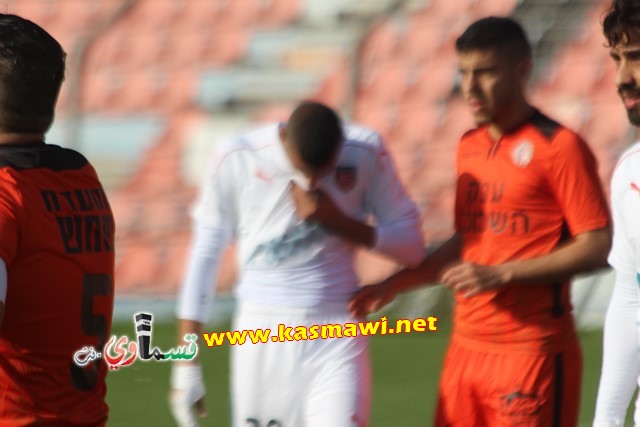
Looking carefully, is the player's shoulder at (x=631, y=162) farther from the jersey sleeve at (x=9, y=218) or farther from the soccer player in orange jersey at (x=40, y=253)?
the jersey sleeve at (x=9, y=218)

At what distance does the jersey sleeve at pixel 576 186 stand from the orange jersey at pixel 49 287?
1632 mm

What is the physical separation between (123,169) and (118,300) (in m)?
2.13

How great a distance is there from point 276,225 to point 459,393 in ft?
2.72

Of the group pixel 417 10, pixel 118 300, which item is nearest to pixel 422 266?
pixel 118 300

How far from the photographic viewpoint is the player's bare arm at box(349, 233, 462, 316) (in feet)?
13.1

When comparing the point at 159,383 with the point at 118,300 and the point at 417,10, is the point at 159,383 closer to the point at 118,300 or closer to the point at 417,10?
the point at 118,300

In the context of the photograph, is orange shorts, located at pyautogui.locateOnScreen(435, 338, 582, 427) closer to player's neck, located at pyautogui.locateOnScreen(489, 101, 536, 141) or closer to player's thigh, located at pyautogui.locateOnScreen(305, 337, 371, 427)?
player's thigh, located at pyautogui.locateOnScreen(305, 337, 371, 427)

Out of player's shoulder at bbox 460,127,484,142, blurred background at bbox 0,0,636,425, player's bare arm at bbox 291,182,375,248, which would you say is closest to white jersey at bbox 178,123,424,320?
player's bare arm at bbox 291,182,375,248

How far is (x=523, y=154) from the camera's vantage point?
12.7 feet

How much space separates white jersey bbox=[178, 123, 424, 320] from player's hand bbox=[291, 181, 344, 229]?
0.13m

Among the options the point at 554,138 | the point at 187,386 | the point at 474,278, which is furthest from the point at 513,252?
the point at 187,386

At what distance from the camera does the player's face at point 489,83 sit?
13.1 feet

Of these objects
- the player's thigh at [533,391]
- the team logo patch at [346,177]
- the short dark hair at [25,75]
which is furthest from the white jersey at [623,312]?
the short dark hair at [25,75]

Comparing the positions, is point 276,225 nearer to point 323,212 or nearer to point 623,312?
point 323,212
